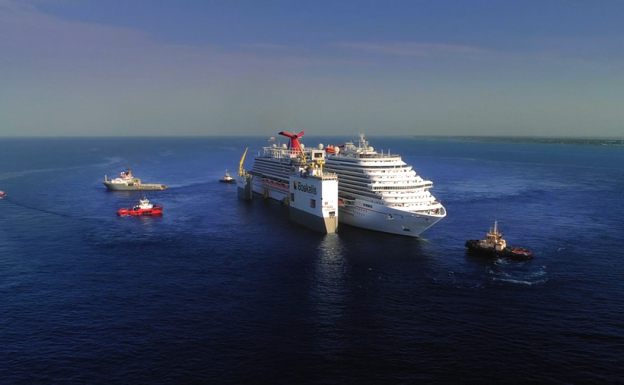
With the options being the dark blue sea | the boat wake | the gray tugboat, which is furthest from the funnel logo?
the gray tugboat

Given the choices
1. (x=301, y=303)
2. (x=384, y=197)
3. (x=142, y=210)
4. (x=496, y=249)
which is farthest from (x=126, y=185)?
(x=496, y=249)

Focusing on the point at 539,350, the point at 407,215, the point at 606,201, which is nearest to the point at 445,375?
the point at 539,350

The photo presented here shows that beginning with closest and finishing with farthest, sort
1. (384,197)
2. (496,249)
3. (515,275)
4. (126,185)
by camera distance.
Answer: (515,275) → (496,249) → (384,197) → (126,185)

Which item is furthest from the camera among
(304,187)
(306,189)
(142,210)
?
(142,210)

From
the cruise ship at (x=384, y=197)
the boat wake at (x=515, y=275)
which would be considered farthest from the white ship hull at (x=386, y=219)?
the boat wake at (x=515, y=275)

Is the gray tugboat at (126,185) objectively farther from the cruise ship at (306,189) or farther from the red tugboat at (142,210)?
the red tugboat at (142,210)

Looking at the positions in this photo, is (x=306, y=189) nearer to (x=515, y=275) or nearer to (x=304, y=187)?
(x=304, y=187)
